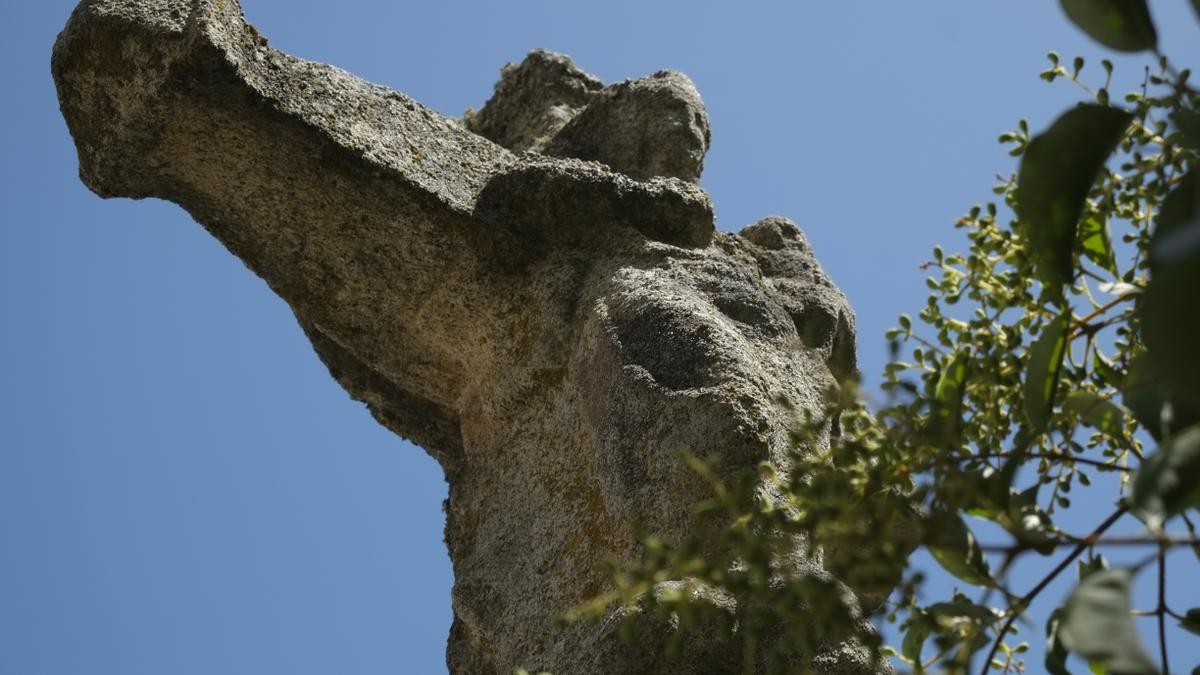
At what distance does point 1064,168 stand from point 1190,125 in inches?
6.6

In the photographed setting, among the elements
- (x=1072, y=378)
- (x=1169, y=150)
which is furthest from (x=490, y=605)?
(x=1169, y=150)

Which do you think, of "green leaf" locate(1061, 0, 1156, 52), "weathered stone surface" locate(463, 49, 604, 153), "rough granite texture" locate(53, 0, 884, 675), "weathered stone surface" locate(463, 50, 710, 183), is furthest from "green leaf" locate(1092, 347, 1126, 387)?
"weathered stone surface" locate(463, 49, 604, 153)

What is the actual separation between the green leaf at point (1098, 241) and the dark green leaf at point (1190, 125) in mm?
350

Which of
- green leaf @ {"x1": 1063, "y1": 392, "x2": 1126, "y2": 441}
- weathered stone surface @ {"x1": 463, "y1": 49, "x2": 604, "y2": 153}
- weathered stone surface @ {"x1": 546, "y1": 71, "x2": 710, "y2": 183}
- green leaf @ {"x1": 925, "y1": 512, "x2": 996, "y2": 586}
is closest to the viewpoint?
green leaf @ {"x1": 925, "y1": 512, "x2": 996, "y2": 586}

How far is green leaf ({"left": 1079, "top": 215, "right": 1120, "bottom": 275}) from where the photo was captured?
→ 178 centimetres

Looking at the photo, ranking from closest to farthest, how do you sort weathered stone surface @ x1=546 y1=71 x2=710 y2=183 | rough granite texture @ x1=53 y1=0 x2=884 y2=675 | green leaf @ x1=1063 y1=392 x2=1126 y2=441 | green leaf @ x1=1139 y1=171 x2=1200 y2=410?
green leaf @ x1=1139 y1=171 x2=1200 y2=410 → green leaf @ x1=1063 y1=392 x2=1126 y2=441 → rough granite texture @ x1=53 y1=0 x2=884 y2=675 → weathered stone surface @ x1=546 y1=71 x2=710 y2=183

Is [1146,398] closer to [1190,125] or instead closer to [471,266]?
[1190,125]

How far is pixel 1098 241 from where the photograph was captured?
180 centimetres

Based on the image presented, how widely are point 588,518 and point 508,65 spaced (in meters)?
2.13

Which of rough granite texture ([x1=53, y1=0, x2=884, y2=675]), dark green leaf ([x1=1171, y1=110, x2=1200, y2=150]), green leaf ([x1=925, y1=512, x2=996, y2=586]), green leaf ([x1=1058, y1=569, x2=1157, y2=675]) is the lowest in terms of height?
green leaf ([x1=1058, y1=569, x2=1157, y2=675])

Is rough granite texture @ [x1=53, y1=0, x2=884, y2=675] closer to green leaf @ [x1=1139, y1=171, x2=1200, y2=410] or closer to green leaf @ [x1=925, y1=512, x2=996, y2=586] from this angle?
green leaf @ [x1=925, y1=512, x2=996, y2=586]

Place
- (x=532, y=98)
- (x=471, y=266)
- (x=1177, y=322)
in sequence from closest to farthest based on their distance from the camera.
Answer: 1. (x=1177, y=322)
2. (x=471, y=266)
3. (x=532, y=98)

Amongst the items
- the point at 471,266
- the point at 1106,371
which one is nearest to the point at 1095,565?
the point at 1106,371

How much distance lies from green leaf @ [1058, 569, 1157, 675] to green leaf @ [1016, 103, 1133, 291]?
1.27ft
